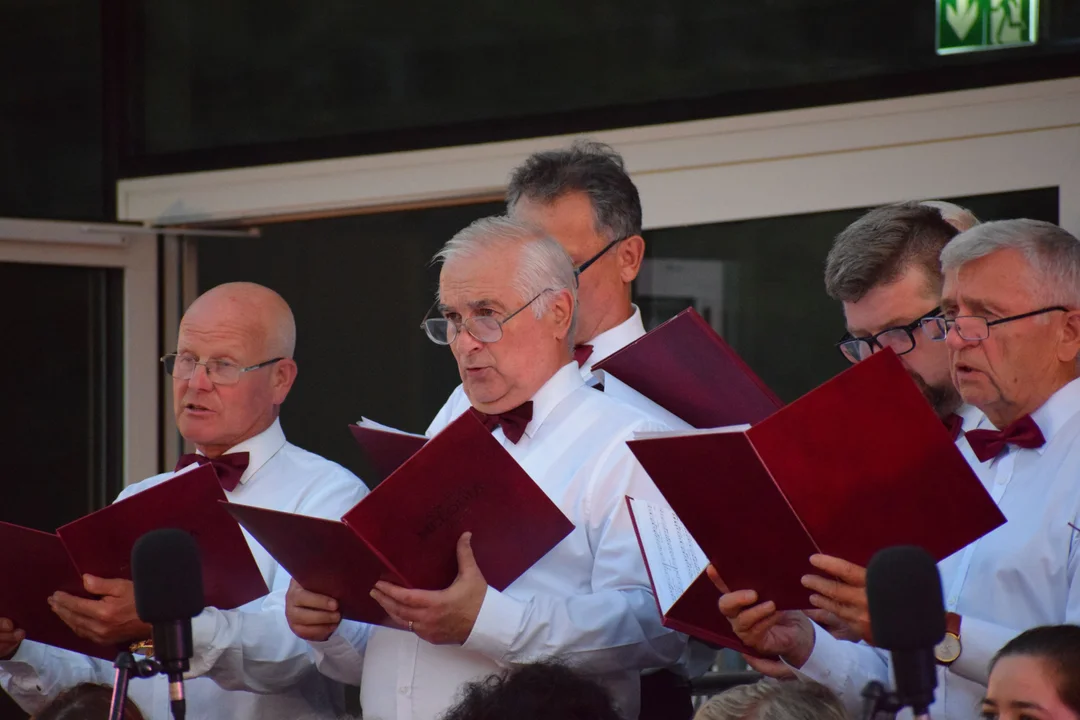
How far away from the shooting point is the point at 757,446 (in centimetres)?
241

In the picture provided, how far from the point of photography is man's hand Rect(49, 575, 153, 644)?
3209mm

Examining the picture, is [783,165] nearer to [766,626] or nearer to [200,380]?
[200,380]

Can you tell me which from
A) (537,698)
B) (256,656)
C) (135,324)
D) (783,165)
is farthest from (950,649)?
(135,324)

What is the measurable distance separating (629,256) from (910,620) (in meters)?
2.10

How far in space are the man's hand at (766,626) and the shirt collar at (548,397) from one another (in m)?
0.70

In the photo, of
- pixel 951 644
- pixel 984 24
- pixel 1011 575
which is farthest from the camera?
pixel 984 24


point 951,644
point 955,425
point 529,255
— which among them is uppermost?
point 529,255

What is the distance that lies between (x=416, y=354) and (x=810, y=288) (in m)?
1.83

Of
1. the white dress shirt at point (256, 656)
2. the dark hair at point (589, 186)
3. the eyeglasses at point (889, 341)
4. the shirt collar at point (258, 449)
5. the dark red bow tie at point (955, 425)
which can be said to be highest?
the dark hair at point (589, 186)

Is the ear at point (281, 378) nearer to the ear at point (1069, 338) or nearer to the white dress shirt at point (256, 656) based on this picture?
the white dress shirt at point (256, 656)

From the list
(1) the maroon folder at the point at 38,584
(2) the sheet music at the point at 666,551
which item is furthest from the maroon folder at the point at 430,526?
(1) the maroon folder at the point at 38,584

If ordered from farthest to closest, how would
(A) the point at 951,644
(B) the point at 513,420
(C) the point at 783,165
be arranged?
(C) the point at 783,165
(B) the point at 513,420
(A) the point at 951,644

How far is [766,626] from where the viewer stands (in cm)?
270

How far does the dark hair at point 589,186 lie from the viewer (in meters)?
3.88
